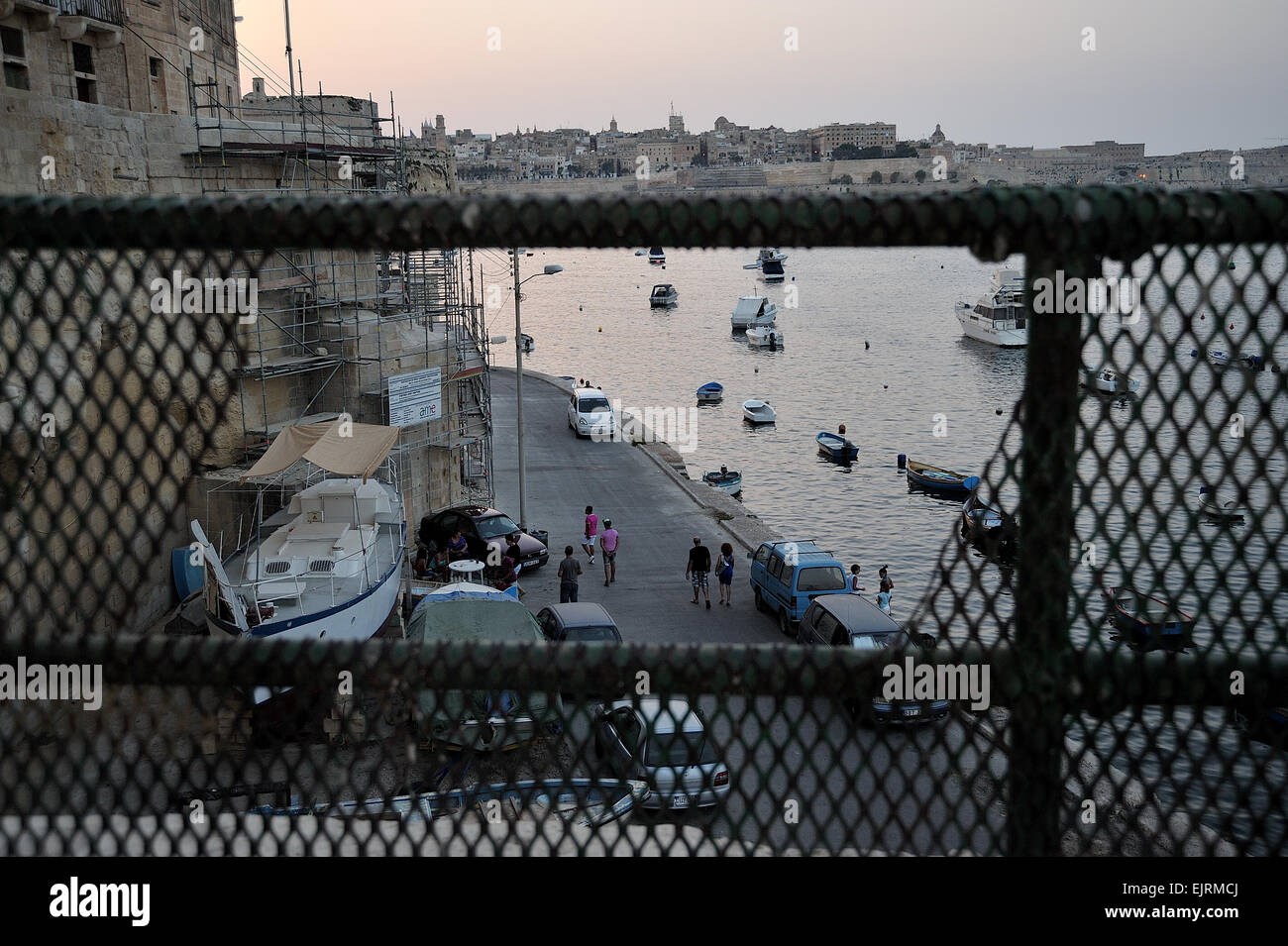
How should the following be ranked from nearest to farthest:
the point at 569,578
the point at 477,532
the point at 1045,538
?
1. the point at 1045,538
2. the point at 569,578
3. the point at 477,532

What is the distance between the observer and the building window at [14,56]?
16.5 meters

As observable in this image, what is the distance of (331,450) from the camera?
16.6 m

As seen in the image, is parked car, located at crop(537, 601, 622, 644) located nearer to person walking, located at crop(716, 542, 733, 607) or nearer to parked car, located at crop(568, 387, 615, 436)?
person walking, located at crop(716, 542, 733, 607)

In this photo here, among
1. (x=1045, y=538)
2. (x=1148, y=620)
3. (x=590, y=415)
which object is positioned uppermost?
(x=1045, y=538)

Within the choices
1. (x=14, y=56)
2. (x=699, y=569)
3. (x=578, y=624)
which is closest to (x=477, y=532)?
(x=699, y=569)

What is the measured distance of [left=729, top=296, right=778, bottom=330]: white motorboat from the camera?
7431 cm

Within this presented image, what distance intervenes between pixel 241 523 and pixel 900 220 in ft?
59.9

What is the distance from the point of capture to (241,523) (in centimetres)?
1888

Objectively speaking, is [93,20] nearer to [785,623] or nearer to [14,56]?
[14,56]

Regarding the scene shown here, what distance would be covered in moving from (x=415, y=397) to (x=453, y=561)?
125 inches

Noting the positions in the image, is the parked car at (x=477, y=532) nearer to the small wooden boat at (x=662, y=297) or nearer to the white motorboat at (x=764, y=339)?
the white motorboat at (x=764, y=339)
